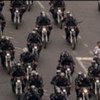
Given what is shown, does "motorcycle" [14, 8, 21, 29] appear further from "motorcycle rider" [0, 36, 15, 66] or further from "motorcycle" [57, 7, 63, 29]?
"motorcycle rider" [0, 36, 15, 66]

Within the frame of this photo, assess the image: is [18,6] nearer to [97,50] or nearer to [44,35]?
[44,35]

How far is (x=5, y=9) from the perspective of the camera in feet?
188

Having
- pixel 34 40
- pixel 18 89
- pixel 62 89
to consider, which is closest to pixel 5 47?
pixel 34 40

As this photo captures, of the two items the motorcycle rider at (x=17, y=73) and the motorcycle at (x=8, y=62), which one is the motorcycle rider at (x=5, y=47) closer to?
the motorcycle at (x=8, y=62)

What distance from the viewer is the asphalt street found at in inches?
1827

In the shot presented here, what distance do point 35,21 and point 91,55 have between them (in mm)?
7115

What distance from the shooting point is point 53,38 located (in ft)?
173

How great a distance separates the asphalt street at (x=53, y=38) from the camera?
46.4 m

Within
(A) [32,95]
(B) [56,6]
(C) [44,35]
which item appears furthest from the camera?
(B) [56,6]

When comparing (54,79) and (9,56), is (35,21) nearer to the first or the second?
(9,56)

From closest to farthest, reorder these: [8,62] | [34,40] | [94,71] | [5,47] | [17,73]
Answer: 1. [17,73]
2. [94,71]
3. [8,62]
4. [5,47]
5. [34,40]

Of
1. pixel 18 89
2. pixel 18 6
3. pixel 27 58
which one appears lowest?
pixel 18 89

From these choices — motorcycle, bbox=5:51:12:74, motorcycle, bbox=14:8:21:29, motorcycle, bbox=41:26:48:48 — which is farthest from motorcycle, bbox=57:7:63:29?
motorcycle, bbox=5:51:12:74

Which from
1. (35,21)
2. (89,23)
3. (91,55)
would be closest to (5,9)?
(35,21)
